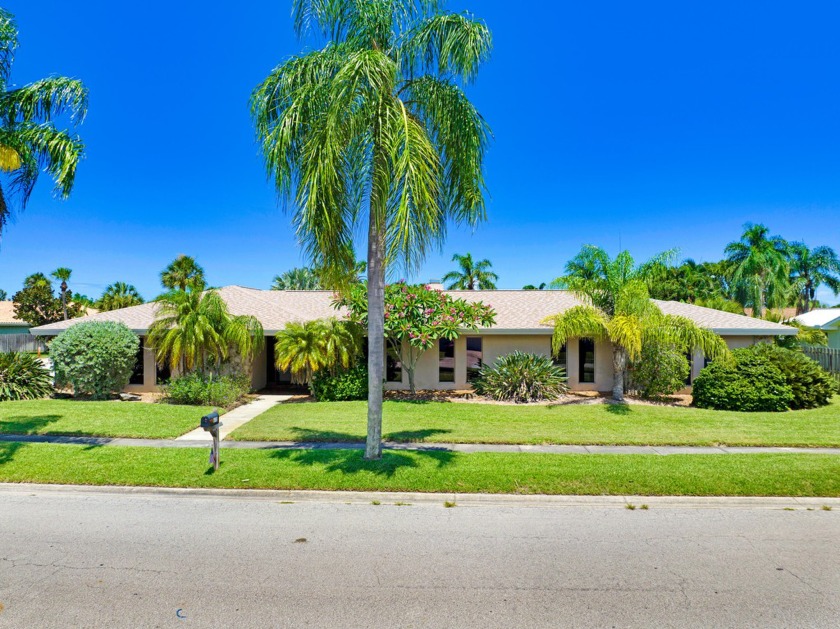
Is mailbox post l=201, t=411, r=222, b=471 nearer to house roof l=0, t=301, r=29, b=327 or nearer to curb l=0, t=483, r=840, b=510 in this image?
curb l=0, t=483, r=840, b=510

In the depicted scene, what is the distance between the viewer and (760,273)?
3297 centimetres

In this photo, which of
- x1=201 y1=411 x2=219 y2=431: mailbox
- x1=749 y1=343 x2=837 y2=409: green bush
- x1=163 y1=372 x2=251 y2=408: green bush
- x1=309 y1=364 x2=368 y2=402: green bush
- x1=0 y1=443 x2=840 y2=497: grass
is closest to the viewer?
x1=0 y1=443 x2=840 y2=497: grass

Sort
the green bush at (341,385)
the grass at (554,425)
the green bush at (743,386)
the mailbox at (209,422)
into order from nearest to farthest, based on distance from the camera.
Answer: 1. the mailbox at (209,422)
2. the grass at (554,425)
3. the green bush at (743,386)
4. the green bush at (341,385)

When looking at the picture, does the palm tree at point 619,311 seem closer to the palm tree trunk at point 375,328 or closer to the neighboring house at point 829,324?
the palm tree trunk at point 375,328

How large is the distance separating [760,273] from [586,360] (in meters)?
23.5

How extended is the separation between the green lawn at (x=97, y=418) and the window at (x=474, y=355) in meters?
8.82

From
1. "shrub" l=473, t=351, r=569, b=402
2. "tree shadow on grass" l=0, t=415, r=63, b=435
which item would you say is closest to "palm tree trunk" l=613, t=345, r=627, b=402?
Answer: "shrub" l=473, t=351, r=569, b=402

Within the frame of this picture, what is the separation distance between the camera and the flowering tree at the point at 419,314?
15.1m

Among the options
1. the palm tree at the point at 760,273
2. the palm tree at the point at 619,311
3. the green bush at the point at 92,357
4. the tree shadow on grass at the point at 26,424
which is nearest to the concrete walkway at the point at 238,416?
the tree shadow on grass at the point at 26,424

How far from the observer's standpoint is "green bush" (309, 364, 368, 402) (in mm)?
15523

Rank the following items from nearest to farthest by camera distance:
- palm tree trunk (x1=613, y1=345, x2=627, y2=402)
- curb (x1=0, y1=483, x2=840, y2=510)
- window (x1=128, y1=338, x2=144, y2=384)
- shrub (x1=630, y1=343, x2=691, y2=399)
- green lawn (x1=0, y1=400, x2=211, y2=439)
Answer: curb (x1=0, y1=483, x2=840, y2=510), green lawn (x1=0, y1=400, x2=211, y2=439), palm tree trunk (x1=613, y1=345, x2=627, y2=402), shrub (x1=630, y1=343, x2=691, y2=399), window (x1=128, y1=338, x2=144, y2=384)

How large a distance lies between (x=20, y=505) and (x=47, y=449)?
9.29 ft

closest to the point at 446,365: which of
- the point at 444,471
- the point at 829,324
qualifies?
the point at 444,471

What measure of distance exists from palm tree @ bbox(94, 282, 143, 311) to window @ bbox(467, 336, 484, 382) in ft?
118
